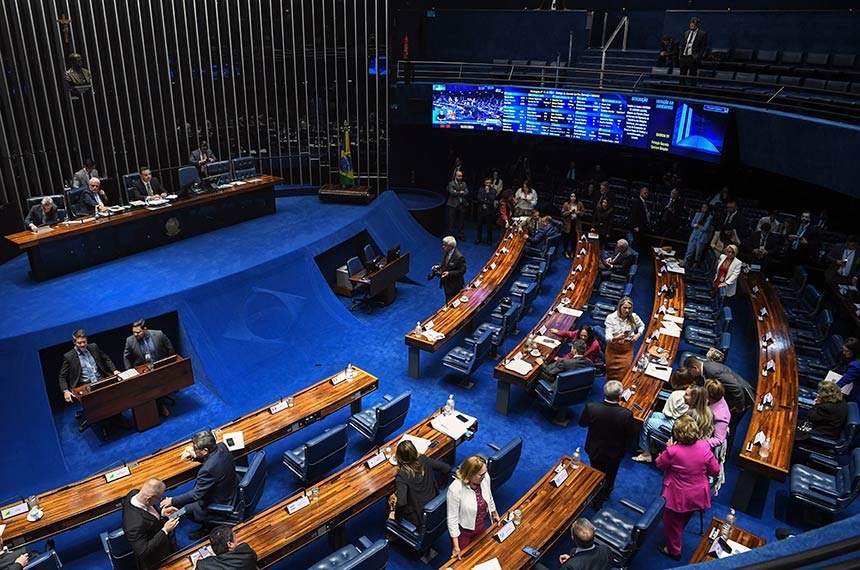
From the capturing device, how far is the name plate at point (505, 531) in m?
5.54

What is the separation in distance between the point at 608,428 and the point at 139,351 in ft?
20.3

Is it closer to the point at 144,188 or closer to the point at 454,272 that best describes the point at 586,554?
the point at 454,272

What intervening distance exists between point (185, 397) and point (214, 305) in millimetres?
1612

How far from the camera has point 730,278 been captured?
10641 millimetres

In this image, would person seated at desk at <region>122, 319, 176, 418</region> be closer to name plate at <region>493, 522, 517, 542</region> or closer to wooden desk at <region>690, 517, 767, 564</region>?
name plate at <region>493, 522, 517, 542</region>

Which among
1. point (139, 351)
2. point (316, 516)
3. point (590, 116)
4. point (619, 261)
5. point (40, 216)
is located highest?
point (590, 116)

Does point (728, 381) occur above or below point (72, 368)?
above

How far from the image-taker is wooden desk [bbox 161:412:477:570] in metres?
5.46

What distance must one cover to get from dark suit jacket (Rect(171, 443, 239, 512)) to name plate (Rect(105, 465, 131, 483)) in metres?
0.80

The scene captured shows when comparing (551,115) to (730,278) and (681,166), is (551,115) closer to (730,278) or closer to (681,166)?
(681,166)

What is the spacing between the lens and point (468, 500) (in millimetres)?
5398

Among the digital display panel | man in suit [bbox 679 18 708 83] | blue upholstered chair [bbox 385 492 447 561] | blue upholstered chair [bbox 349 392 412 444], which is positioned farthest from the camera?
man in suit [bbox 679 18 708 83]

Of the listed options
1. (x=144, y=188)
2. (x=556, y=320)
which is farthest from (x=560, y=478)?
(x=144, y=188)

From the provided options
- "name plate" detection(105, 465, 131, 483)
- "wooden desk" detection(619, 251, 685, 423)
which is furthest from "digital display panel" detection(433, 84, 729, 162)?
"name plate" detection(105, 465, 131, 483)
